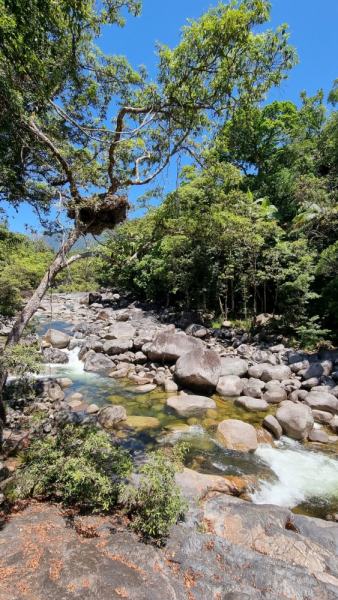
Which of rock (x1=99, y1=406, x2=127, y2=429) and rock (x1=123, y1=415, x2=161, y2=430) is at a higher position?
rock (x1=99, y1=406, x2=127, y2=429)

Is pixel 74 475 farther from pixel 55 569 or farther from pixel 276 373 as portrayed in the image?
pixel 276 373

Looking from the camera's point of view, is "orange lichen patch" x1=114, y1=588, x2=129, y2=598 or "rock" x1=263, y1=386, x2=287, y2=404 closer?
"orange lichen patch" x1=114, y1=588, x2=129, y2=598

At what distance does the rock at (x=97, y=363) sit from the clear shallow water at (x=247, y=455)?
7.44ft

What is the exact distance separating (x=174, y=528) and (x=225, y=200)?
1311cm

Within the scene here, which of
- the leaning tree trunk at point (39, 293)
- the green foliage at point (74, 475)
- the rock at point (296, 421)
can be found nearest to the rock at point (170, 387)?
the rock at point (296, 421)

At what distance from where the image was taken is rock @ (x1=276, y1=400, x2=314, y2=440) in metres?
7.32

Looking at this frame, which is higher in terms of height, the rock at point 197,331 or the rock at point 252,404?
the rock at point 197,331

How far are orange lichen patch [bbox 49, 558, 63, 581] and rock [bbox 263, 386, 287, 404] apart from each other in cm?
797

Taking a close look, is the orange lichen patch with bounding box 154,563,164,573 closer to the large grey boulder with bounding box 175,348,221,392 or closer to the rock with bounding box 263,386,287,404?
the large grey boulder with bounding box 175,348,221,392

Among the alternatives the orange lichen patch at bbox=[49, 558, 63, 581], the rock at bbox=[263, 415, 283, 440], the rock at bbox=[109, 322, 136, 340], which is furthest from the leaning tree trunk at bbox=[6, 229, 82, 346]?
the rock at bbox=[109, 322, 136, 340]

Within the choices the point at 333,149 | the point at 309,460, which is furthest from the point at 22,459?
the point at 333,149

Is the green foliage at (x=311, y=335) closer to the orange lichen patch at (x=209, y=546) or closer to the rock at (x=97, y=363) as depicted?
the rock at (x=97, y=363)

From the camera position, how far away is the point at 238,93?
5.21 metres

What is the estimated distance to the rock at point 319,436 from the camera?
23.7 feet
